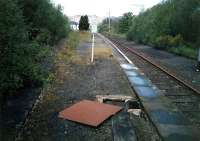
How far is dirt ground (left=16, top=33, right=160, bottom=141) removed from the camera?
645cm

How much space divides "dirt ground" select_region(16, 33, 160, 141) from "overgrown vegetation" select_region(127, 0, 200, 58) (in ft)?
35.5

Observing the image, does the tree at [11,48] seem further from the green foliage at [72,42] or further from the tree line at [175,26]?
the green foliage at [72,42]

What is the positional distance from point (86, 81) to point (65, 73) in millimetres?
1880

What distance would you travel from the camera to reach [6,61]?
7.16 metres

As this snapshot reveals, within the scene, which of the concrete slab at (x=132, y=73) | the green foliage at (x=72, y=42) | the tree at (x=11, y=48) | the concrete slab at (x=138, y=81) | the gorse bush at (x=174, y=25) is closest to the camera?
the tree at (x=11, y=48)

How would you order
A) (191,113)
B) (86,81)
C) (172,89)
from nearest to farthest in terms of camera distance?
(191,113), (172,89), (86,81)

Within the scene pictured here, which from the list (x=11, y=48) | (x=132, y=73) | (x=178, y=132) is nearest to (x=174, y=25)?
(x=132, y=73)

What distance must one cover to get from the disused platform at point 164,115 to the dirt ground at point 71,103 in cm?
28

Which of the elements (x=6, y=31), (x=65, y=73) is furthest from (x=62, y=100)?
(x=65, y=73)

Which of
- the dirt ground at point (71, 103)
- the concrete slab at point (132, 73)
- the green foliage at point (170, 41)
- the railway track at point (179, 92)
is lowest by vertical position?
the concrete slab at point (132, 73)

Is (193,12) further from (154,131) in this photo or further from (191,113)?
(154,131)

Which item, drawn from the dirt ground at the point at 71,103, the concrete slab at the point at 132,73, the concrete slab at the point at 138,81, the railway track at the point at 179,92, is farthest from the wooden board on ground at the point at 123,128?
the concrete slab at the point at 132,73

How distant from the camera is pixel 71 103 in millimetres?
A: 8875

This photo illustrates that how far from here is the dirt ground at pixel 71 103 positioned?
6.45 m
